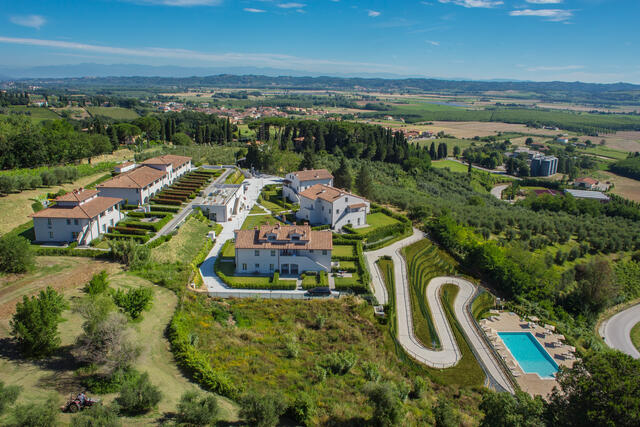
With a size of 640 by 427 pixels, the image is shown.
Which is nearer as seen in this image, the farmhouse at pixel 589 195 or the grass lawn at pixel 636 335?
the grass lawn at pixel 636 335

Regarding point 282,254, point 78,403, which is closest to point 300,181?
point 282,254

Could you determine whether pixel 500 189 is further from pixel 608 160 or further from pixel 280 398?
pixel 280 398

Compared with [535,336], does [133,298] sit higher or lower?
higher

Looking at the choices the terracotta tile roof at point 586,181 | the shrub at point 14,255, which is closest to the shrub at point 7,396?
the shrub at point 14,255

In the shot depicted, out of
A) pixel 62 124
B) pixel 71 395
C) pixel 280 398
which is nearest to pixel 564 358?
pixel 280 398

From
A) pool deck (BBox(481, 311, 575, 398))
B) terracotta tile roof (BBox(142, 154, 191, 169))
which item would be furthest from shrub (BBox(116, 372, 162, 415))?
terracotta tile roof (BBox(142, 154, 191, 169))

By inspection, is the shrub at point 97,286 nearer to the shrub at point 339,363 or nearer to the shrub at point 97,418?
the shrub at point 97,418
